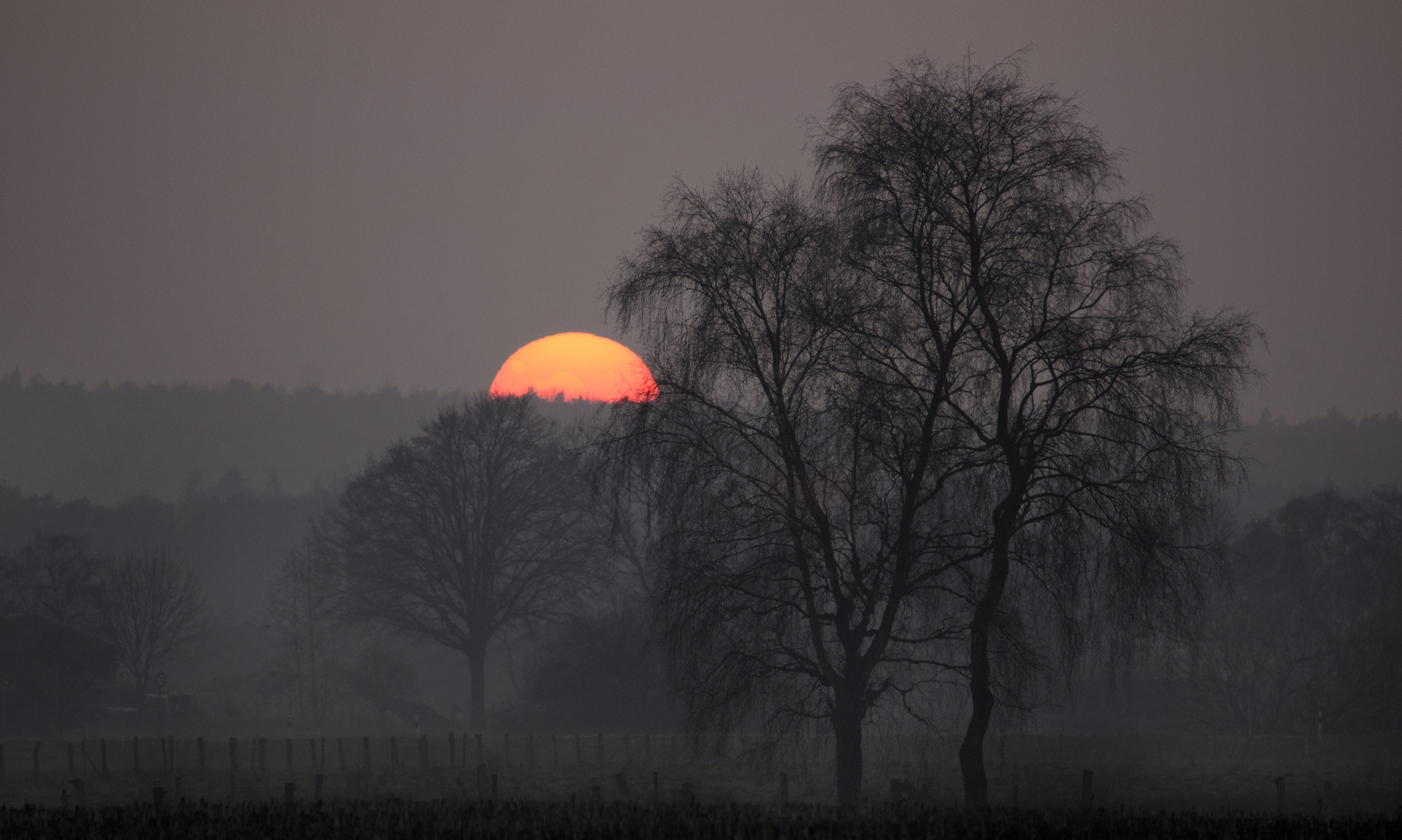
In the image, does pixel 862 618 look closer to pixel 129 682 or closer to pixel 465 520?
pixel 465 520

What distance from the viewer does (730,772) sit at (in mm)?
29969

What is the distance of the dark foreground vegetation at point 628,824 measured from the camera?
12633 mm

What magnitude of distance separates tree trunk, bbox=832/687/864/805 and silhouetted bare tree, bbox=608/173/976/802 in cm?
3

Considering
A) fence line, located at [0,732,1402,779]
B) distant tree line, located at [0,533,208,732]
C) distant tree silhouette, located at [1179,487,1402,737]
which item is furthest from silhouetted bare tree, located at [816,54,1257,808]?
distant tree line, located at [0,533,208,732]

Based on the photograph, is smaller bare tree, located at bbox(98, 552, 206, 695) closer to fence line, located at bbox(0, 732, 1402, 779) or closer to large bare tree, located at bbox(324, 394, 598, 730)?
fence line, located at bbox(0, 732, 1402, 779)

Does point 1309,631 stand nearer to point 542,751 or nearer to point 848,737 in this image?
point 542,751

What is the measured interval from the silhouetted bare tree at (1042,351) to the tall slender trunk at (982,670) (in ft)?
0.10

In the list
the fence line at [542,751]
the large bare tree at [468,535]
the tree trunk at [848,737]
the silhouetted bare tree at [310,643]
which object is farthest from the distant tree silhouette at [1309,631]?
the silhouetted bare tree at [310,643]

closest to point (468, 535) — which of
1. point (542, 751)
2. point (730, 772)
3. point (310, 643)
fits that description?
point (542, 751)

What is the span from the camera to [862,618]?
2016cm

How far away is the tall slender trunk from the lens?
18.2 m

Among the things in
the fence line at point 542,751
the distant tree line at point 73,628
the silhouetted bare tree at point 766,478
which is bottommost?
the fence line at point 542,751

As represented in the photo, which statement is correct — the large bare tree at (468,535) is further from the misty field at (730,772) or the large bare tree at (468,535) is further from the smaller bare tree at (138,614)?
the smaller bare tree at (138,614)

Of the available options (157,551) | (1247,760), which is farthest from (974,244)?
(157,551)
